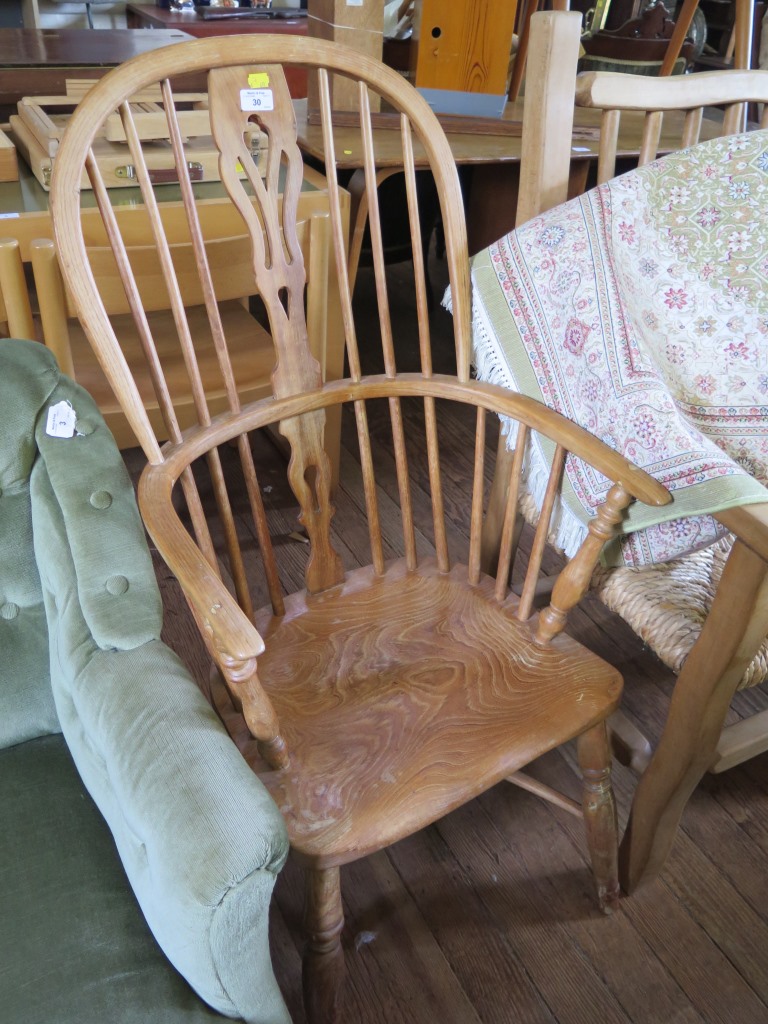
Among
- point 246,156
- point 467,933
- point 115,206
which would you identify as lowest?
point 467,933

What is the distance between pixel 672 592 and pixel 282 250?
0.65 metres

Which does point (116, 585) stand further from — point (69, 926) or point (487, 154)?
point (487, 154)

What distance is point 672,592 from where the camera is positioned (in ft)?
3.43

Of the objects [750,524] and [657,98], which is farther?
[657,98]

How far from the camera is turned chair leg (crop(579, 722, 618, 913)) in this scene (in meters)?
0.99

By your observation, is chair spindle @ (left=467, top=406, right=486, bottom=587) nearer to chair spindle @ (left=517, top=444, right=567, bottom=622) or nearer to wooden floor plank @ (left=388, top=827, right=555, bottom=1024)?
chair spindle @ (left=517, top=444, right=567, bottom=622)

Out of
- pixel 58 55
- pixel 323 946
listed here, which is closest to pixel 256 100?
pixel 323 946

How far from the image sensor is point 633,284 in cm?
109

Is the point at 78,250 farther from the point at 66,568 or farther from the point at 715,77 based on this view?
the point at 715,77

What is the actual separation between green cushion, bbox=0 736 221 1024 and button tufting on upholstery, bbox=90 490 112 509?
29 centimetres

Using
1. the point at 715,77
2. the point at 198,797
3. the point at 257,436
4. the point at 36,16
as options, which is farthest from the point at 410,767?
the point at 36,16

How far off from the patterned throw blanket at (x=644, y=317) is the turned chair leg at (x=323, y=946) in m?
0.53

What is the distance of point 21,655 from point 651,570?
2.58 ft

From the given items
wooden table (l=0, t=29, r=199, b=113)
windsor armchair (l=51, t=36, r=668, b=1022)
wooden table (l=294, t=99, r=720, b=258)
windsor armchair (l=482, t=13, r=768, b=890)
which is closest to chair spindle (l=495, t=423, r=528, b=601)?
windsor armchair (l=51, t=36, r=668, b=1022)
